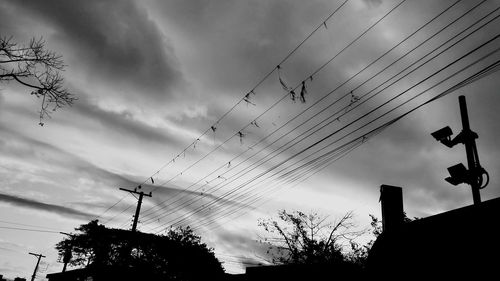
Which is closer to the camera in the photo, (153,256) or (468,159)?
(468,159)

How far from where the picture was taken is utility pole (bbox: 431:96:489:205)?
9664 mm

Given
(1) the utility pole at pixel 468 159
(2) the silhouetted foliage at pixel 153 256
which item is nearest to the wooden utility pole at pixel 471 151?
(1) the utility pole at pixel 468 159

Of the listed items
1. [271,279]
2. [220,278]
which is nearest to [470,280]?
[271,279]

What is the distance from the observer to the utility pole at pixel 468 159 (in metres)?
9.66

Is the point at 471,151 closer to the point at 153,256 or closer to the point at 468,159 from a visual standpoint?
the point at 468,159

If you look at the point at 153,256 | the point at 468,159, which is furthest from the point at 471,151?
the point at 153,256

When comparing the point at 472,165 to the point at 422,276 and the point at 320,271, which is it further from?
the point at 320,271

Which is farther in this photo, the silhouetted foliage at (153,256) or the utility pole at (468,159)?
the silhouetted foliage at (153,256)

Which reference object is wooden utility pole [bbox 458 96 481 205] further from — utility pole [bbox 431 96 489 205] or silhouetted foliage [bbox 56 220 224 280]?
silhouetted foliage [bbox 56 220 224 280]

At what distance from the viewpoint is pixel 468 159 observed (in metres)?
10.0

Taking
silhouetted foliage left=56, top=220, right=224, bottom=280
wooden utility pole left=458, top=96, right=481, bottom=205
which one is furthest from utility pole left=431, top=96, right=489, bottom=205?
silhouetted foliage left=56, top=220, right=224, bottom=280

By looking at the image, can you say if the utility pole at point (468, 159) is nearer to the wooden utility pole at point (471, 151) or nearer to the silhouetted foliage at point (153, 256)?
the wooden utility pole at point (471, 151)

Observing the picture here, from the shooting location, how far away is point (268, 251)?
43.6 m

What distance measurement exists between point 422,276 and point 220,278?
1349 cm
